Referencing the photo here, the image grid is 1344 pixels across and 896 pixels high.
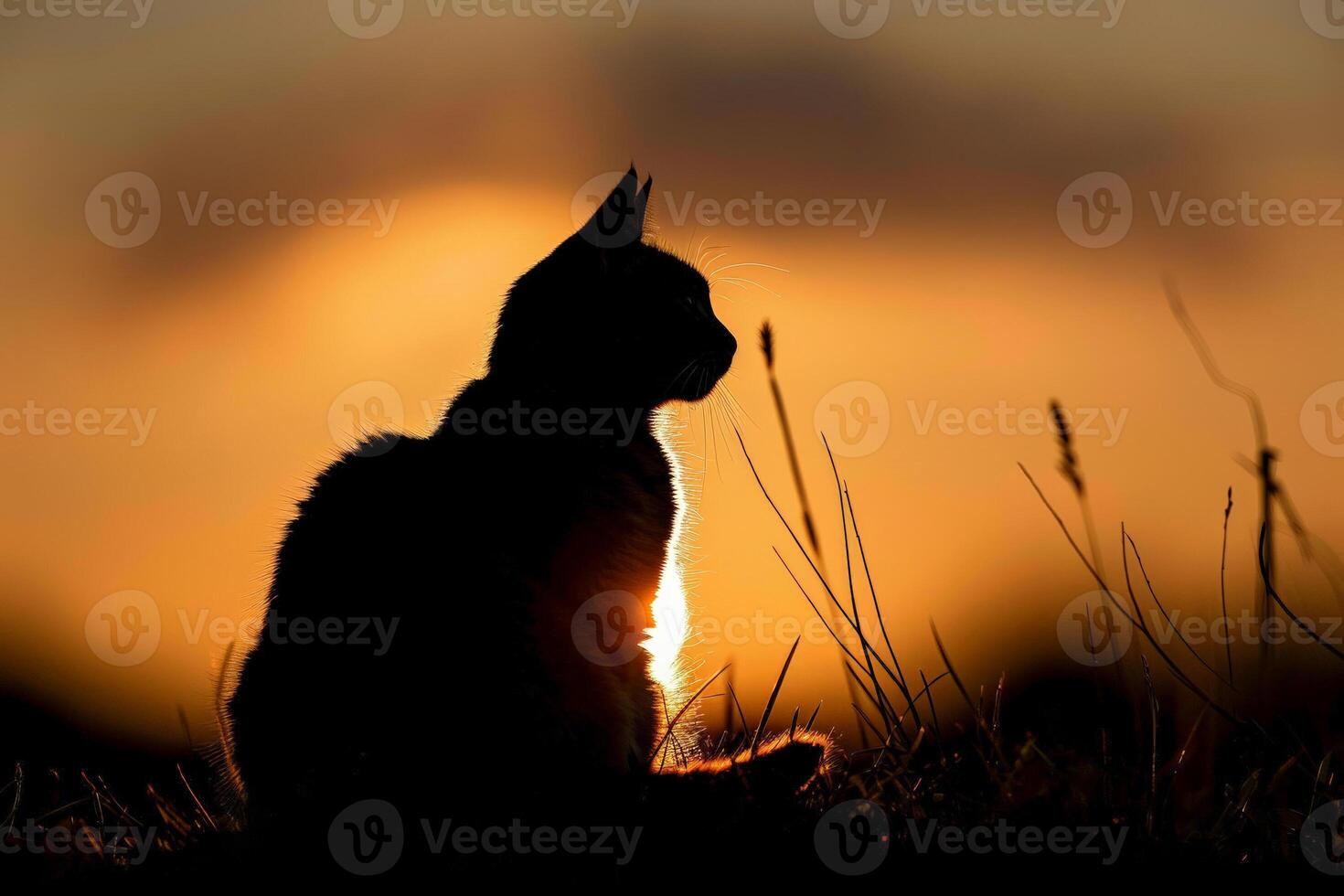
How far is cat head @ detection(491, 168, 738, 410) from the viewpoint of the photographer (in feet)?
13.6

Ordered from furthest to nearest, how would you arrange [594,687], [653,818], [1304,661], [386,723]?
[594,687]
[386,723]
[1304,661]
[653,818]

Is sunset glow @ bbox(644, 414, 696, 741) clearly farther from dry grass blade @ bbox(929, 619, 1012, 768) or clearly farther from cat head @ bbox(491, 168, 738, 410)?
dry grass blade @ bbox(929, 619, 1012, 768)

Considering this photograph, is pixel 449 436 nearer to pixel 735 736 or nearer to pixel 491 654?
pixel 491 654

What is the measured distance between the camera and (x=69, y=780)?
3594 millimetres

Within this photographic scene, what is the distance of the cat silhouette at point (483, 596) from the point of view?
A: 3.27 metres

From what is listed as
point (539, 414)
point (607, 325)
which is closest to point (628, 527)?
point (539, 414)

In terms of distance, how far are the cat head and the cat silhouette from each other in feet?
0.04

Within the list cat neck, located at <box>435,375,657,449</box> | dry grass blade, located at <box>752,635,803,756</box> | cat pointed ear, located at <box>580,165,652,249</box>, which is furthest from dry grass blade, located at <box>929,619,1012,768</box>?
cat pointed ear, located at <box>580,165,652,249</box>

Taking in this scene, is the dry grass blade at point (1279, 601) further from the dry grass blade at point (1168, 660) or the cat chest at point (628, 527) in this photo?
the cat chest at point (628, 527)

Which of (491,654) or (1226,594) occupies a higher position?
(1226,594)

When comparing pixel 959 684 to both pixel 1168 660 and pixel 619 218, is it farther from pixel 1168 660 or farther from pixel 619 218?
pixel 619 218

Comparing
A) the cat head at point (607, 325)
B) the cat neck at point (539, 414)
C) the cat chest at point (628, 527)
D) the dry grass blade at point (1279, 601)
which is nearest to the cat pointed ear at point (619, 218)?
the cat head at point (607, 325)

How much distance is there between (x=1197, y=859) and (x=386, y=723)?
2.43 meters

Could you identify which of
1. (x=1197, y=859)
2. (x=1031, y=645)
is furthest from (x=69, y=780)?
(x=1031, y=645)
